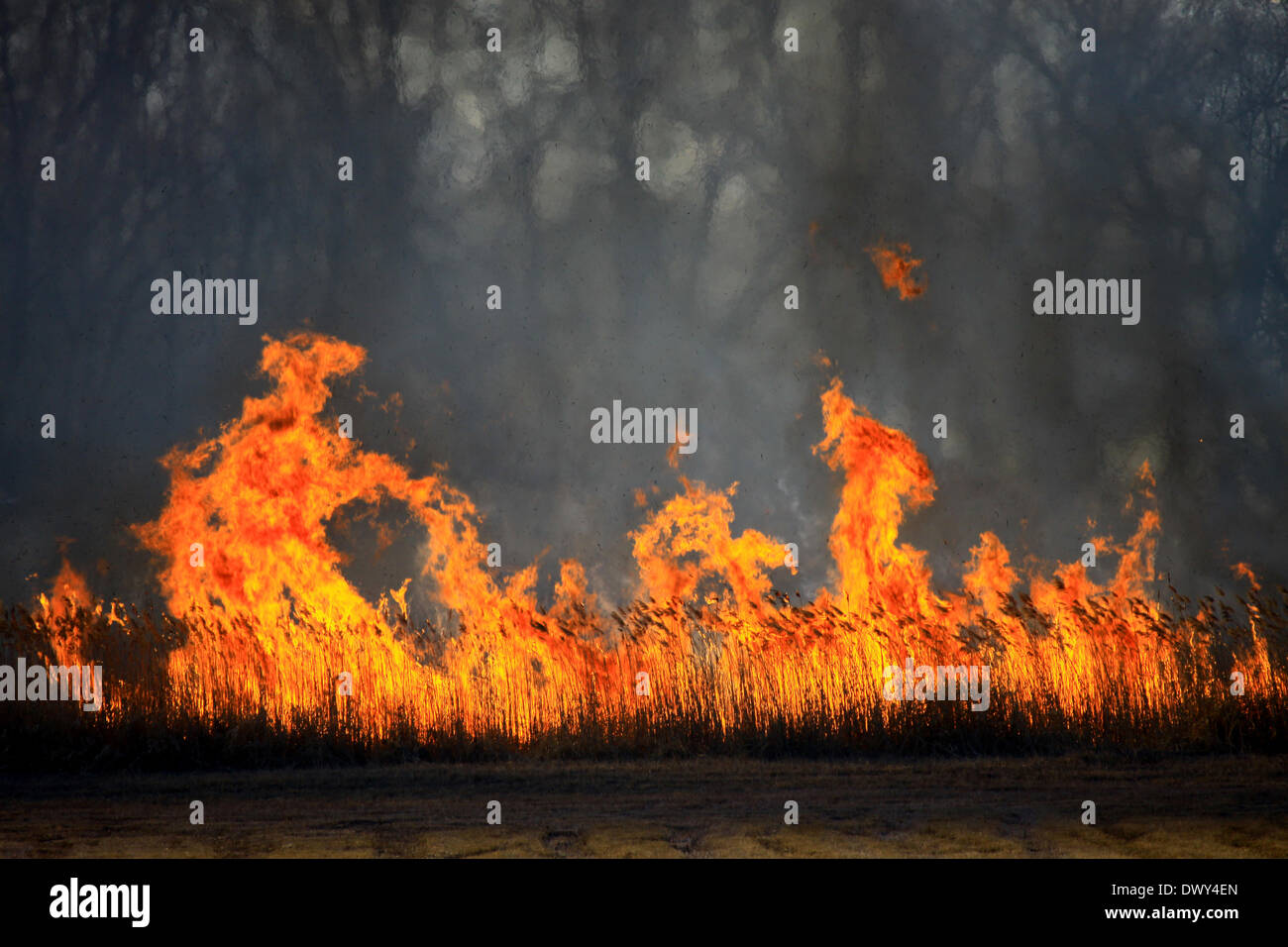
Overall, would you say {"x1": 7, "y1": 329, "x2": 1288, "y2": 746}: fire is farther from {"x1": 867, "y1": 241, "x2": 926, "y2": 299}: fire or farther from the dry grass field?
{"x1": 867, "y1": 241, "x2": 926, "y2": 299}: fire

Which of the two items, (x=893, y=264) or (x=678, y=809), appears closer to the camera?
(x=678, y=809)

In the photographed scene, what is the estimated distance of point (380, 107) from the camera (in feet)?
63.6

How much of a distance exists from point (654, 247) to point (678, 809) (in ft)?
47.8

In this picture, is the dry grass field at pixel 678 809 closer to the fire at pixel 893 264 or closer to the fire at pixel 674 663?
the fire at pixel 674 663

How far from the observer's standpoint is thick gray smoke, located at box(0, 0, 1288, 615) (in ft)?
61.1

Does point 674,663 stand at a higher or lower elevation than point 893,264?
lower

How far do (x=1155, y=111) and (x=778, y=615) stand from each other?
627 inches

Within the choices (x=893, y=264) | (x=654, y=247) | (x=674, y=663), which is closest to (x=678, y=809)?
(x=674, y=663)

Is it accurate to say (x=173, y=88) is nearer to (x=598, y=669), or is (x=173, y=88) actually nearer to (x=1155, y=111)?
(x=598, y=669)

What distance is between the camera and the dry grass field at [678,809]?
20.4ft

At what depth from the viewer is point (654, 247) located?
20.2 metres

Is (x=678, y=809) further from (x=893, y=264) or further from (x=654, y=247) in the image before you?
(x=654, y=247)

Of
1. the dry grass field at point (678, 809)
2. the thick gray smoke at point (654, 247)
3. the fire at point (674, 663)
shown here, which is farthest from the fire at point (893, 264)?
the dry grass field at point (678, 809)

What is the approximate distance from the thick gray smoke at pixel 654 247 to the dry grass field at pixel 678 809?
440 inches
